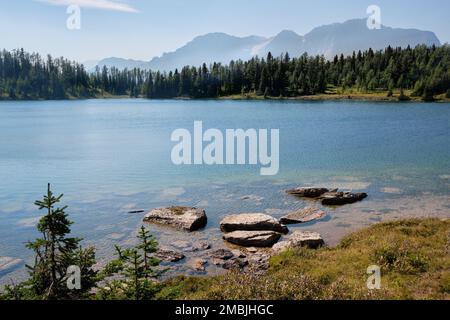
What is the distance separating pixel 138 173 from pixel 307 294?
38848 mm

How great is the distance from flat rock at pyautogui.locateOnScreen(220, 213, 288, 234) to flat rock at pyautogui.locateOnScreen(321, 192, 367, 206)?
8.10 metres

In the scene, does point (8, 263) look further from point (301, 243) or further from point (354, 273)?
point (354, 273)

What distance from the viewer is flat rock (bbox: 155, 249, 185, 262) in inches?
948

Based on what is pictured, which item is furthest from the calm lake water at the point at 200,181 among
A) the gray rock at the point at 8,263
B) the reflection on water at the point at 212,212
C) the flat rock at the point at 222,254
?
the flat rock at the point at 222,254

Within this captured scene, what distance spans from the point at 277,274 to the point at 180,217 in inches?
556

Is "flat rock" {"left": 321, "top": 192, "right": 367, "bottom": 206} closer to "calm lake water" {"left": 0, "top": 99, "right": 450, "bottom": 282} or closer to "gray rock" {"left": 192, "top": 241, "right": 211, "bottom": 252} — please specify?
"calm lake water" {"left": 0, "top": 99, "right": 450, "bottom": 282}

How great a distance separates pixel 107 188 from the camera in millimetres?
42531

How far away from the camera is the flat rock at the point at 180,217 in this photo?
29.9 meters

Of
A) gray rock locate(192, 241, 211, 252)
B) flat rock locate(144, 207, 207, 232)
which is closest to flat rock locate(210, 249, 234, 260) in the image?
gray rock locate(192, 241, 211, 252)

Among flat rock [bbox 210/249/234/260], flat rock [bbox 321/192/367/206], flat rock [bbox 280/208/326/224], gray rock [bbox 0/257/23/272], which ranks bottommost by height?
gray rock [bbox 0/257/23/272]

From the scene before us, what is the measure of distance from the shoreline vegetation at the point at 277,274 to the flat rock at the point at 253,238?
373 centimetres

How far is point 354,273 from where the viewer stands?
17406 millimetres

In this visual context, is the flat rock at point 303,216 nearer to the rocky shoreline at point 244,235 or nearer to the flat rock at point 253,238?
the rocky shoreline at point 244,235

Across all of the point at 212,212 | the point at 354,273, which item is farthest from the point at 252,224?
the point at 354,273
